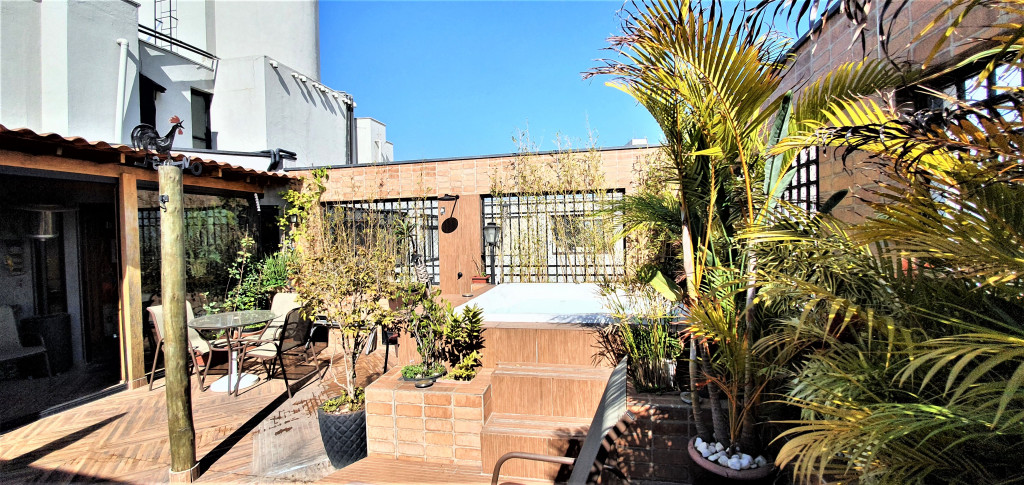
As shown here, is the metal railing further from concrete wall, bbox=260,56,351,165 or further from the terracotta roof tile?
concrete wall, bbox=260,56,351,165

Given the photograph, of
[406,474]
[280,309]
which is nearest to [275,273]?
[280,309]

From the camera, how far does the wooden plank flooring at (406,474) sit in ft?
9.88

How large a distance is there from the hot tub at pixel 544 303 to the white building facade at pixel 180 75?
5.28 metres

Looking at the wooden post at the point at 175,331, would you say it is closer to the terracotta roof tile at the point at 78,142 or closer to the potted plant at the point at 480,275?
the terracotta roof tile at the point at 78,142

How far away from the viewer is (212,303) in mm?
6609

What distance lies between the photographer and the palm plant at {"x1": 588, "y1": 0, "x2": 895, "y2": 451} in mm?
1881

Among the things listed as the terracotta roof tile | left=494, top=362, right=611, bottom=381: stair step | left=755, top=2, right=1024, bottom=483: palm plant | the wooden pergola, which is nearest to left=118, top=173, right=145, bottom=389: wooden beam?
the wooden pergola

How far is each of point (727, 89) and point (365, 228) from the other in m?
6.67

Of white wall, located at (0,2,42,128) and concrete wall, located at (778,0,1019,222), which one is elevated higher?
white wall, located at (0,2,42,128)

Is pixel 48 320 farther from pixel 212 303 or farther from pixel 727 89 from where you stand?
pixel 727 89

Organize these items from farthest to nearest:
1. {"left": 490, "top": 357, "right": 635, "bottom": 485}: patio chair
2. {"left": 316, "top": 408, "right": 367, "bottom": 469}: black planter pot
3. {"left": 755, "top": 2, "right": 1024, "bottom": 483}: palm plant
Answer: {"left": 316, "top": 408, "right": 367, "bottom": 469}: black planter pot → {"left": 490, "top": 357, "right": 635, "bottom": 485}: patio chair → {"left": 755, "top": 2, "right": 1024, "bottom": 483}: palm plant

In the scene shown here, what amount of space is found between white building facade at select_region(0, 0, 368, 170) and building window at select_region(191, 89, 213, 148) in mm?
20

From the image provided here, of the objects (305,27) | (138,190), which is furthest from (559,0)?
(305,27)

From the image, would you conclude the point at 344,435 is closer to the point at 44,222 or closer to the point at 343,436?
the point at 343,436
